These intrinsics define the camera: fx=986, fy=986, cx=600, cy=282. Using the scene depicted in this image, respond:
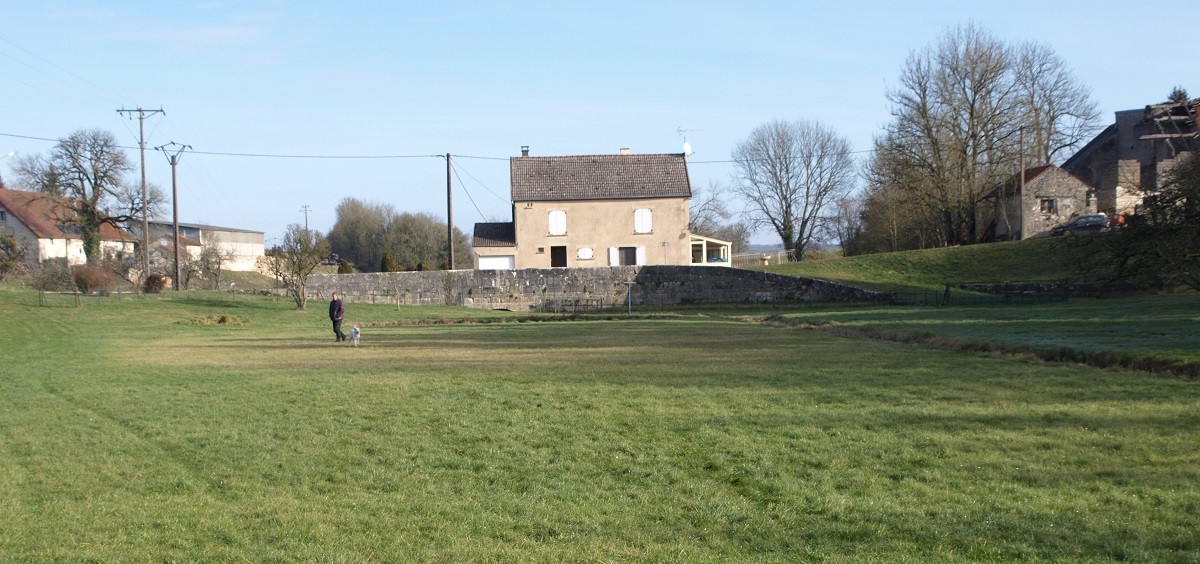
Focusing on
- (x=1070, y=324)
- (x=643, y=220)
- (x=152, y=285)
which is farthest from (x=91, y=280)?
(x=1070, y=324)

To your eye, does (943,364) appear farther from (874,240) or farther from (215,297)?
(874,240)

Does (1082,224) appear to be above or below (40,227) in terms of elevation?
below

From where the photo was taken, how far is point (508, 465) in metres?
9.66

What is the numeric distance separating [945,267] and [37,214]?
6005 cm

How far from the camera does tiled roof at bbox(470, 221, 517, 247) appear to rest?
57.9 m

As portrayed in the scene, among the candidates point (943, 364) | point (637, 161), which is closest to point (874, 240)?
point (637, 161)

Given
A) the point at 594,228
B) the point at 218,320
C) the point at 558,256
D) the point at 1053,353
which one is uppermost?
the point at 594,228

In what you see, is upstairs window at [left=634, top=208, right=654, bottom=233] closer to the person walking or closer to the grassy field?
the person walking

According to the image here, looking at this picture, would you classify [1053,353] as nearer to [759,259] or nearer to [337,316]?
[337,316]

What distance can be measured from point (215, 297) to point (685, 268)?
22374 mm

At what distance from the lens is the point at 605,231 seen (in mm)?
58156

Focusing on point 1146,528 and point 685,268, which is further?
point 685,268

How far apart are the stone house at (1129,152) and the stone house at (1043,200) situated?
2.14 metres

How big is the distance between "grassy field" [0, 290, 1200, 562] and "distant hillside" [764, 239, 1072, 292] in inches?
1307
